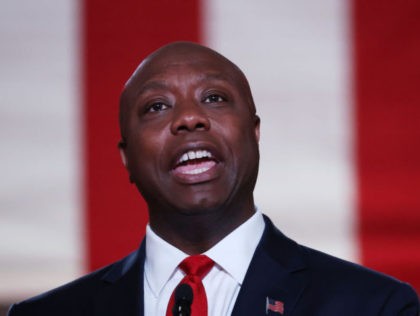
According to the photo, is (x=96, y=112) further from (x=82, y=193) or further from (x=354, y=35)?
(x=354, y=35)

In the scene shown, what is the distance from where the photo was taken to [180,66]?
4.70 feet

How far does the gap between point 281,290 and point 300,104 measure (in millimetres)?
847

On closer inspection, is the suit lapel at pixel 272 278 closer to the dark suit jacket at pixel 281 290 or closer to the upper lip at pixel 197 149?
the dark suit jacket at pixel 281 290

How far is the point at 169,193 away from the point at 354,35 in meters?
0.95

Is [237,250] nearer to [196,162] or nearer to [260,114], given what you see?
[196,162]

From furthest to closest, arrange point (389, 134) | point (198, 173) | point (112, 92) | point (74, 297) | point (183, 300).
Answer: point (112, 92)
point (389, 134)
point (74, 297)
point (198, 173)
point (183, 300)

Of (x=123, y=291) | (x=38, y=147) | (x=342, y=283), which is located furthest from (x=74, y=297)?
(x=38, y=147)

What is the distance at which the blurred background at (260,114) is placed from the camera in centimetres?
204

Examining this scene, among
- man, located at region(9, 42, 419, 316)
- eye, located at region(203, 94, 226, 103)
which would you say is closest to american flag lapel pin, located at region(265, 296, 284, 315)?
man, located at region(9, 42, 419, 316)

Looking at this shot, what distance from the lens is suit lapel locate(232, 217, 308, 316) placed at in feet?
4.23

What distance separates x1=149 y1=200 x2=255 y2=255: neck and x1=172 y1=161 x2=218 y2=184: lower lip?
69 mm

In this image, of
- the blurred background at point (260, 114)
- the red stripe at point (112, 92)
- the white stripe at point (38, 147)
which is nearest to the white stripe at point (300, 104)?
the blurred background at point (260, 114)

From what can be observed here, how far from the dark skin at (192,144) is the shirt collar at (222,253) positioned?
0.02m

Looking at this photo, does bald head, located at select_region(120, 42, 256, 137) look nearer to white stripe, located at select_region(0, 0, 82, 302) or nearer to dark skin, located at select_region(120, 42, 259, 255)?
dark skin, located at select_region(120, 42, 259, 255)
